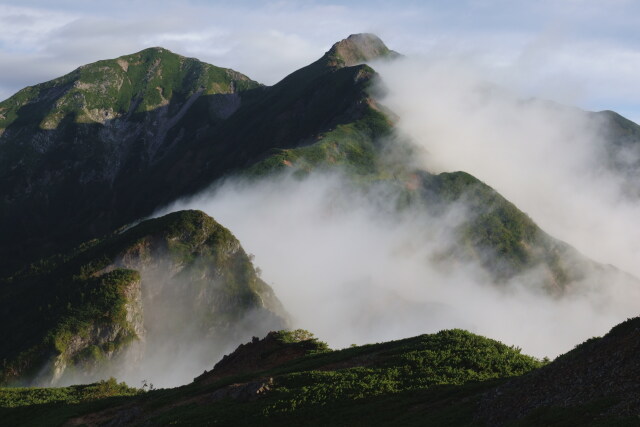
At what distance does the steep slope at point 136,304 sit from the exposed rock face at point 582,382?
111 meters

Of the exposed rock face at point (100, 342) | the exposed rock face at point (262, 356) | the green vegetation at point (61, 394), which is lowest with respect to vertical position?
the green vegetation at point (61, 394)

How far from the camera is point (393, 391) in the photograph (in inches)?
1864

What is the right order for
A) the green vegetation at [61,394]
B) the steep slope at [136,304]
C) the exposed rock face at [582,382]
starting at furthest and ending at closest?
the steep slope at [136,304] → the green vegetation at [61,394] → the exposed rock face at [582,382]

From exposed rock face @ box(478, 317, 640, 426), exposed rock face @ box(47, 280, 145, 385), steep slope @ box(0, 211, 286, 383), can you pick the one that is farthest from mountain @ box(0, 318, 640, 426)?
steep slope @ box(0, 211, 286, 383)

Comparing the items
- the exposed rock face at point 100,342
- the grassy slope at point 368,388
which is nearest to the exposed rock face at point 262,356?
the grassy slope at point 368,388

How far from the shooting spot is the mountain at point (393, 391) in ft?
108

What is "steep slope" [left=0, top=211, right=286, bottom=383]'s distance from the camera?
129 m

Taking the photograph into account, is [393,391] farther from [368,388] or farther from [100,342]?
[100,342]

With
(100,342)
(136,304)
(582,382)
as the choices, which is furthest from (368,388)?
(136,304)

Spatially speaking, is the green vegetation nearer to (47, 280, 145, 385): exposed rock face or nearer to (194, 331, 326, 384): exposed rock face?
(194, 331, 326, 384): exposed rock face

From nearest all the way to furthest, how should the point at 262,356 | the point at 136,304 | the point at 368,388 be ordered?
1. the point at 368,388
2. the point at 262,356
3. the point at 136,304

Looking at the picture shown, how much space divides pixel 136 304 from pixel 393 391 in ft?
357

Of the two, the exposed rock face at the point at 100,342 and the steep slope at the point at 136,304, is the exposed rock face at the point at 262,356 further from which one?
the steep slope at the point at 136,304

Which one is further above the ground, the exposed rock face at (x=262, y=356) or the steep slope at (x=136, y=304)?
the steep slope at (x=136, y=304)
